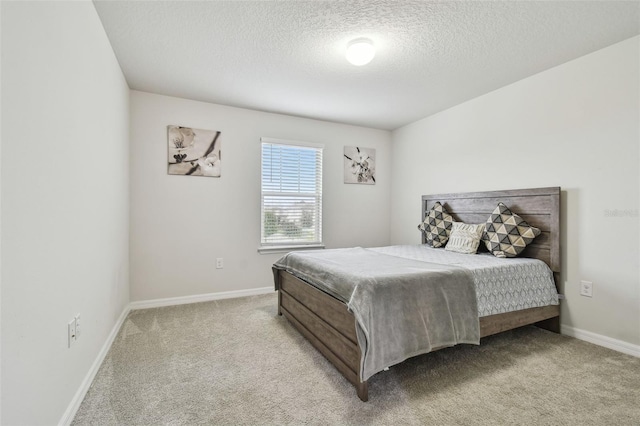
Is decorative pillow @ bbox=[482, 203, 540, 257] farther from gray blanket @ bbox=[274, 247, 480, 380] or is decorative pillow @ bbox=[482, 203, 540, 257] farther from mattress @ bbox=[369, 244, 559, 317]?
gray blanket @ bbox=[274, 247, 480, 380]

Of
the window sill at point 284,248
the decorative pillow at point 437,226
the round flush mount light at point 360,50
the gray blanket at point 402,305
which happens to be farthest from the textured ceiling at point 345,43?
the window sill at point 284,248

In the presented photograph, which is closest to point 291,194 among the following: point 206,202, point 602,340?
point 206,202

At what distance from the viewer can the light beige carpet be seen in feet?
5.11

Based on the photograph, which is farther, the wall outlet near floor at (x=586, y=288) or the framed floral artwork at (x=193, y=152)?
the framed floral artwork at (x=193, y=152)

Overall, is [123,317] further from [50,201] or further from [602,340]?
[602,340]

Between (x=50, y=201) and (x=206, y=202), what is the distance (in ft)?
7.62

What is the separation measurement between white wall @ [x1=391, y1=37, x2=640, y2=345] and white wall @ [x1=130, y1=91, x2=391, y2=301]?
1.99 meters

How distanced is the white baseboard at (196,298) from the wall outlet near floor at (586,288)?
128 inches

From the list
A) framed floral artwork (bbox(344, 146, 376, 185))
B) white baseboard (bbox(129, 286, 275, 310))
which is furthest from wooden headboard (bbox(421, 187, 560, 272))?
white baseboard (bbox(129, 286, 275, 310))

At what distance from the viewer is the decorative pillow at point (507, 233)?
9.04 ft

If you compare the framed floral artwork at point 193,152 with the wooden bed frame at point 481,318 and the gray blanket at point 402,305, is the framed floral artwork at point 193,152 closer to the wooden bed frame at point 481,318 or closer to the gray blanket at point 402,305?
the wooden bed frame at point 481,318

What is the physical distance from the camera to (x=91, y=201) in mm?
1918

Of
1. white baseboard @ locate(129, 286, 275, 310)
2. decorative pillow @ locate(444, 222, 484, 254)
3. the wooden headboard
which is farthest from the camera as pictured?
white baseboard @ locate(129, 286, 275, 310)

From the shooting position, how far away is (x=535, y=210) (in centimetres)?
283
